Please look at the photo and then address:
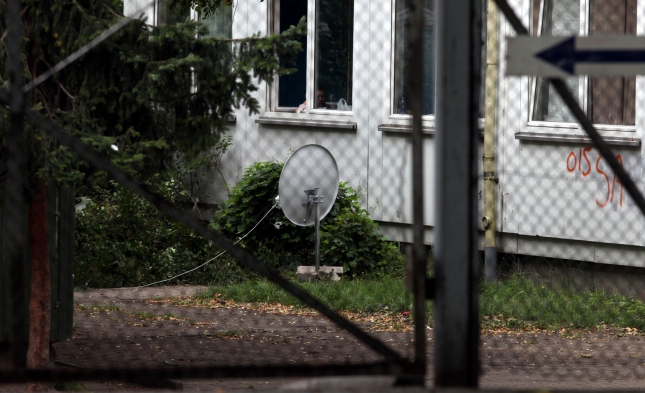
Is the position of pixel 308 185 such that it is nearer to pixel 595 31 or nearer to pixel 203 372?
pixel 595 31

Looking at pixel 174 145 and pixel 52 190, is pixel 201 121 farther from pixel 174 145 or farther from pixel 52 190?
pixel 52 190

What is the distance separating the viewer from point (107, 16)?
5922 millimetres

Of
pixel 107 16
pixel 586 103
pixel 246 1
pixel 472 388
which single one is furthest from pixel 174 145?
pixel 246 1

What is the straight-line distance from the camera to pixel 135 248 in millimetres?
11594

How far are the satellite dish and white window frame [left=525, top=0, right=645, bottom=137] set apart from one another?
2.22 metres

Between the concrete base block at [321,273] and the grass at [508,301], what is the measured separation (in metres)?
0.23

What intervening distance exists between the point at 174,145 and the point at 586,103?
5377mm

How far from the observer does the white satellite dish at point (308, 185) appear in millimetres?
10523

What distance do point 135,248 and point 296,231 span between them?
1.95 metres

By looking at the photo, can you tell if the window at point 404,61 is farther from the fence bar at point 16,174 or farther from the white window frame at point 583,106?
the fence bar at point 16,174

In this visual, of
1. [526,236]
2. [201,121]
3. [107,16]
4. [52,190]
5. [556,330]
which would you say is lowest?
[556,330]

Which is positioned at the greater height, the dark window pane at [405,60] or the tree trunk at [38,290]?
the dark window pane at [405,60]

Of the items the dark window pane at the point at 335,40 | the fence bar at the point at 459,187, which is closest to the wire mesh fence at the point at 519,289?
the dark window pane at the point at 335,40

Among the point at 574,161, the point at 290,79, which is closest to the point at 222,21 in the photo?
the point at 290,79
